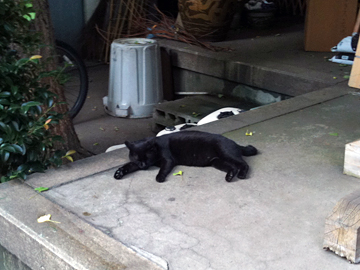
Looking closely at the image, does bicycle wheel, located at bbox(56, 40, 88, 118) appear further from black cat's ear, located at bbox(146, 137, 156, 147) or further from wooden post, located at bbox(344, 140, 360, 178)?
wooden post, located at bbox(344, 140, 360, 178)

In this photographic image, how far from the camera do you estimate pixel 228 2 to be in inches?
243

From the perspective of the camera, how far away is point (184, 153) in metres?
2.84

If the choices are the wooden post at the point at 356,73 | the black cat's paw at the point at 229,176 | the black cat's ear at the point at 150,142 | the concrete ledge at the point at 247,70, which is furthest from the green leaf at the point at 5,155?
the wooden post at the point at 356,73

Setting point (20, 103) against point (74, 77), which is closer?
point (20, 103)

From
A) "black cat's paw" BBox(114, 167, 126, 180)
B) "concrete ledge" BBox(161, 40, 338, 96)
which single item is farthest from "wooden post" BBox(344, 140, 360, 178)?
"concrete ledge" BBox(161, 40, 338, 96)

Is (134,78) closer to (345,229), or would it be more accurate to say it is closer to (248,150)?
(248,150)

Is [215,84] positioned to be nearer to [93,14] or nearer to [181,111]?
[181,111]

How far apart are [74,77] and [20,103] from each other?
3.24 m

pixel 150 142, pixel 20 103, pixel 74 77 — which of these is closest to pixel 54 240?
pixel 20 103

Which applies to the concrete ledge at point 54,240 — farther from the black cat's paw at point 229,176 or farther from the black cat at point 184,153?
the black cat's paw at point 229,176

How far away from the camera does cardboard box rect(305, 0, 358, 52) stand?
18.0ft

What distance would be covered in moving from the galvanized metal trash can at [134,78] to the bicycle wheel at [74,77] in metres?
0.40

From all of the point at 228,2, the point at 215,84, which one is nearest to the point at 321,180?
the point at 215,84

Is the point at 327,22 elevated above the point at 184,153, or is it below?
above
